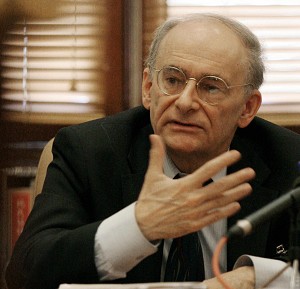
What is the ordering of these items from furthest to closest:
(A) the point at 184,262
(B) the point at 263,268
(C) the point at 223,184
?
(A) the point at 184,262
(B) the point at 263,268
(C) the point at 223,184

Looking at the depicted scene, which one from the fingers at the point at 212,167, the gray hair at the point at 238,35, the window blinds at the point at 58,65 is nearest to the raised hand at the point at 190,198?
the fingers at the point at 212,167

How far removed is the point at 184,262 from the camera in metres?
1.92

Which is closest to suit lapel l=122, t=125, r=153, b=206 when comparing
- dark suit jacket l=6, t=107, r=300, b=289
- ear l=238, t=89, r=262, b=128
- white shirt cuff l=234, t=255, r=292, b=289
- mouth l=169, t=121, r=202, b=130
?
dark suit jacket l=6, t=107, r=300, b=289

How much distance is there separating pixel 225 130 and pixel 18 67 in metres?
1.52

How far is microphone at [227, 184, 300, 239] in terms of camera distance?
116 centimetres

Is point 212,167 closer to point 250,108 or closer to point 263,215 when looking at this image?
point 263,215

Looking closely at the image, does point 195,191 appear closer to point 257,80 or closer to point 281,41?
point 257,80

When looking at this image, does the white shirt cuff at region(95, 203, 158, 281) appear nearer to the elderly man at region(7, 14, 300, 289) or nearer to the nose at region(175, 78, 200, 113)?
the elderly man at region(7, 14, 300, 289)

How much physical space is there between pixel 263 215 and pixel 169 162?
3.14ft

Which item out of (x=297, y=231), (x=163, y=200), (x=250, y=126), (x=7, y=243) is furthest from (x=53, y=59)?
(x=297, y=231)

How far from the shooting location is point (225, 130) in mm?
2127

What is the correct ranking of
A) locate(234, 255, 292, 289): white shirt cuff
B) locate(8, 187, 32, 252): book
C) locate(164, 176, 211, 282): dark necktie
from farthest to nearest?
1. locate(8, 187, 32, 252): book
2. locate(164, 176, 211, 282): dark necktie
3. locate(234, 255, 292, 289): white shirt cuff

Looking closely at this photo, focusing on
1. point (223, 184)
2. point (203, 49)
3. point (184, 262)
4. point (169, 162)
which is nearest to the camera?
point (223, 184)

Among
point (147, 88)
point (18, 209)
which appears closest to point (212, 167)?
point (147, 88)
